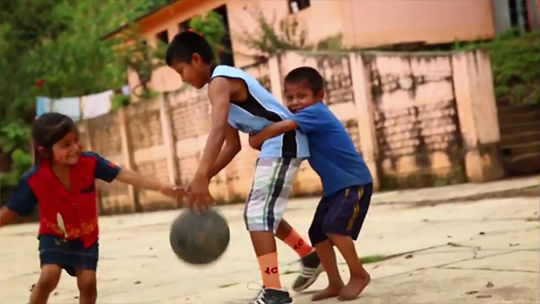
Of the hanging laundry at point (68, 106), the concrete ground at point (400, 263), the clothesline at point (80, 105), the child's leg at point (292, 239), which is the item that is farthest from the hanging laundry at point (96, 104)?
the child's leg at point (292, 239)

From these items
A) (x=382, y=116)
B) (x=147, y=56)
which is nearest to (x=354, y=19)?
(x=382, y=116)

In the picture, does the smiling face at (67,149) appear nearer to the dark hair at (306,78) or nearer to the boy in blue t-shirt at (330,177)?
the boy in blue t-shirt at (330,177)

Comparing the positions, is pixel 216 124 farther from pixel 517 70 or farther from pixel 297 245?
pixel 517 70

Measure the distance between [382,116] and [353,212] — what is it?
8168mm

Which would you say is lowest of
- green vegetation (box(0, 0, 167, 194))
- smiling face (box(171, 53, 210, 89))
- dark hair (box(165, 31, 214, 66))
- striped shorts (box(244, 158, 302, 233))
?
striped shorts (box(244, 158, 302, 233))

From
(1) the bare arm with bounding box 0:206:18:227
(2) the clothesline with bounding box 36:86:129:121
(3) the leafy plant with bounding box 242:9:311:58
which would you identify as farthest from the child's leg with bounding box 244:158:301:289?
(2) the clothesline with bounding box 36:86:129:121

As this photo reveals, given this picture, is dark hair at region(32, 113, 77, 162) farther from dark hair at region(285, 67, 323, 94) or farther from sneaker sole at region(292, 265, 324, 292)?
sneaker sole at region(292, 265, 324, 292)

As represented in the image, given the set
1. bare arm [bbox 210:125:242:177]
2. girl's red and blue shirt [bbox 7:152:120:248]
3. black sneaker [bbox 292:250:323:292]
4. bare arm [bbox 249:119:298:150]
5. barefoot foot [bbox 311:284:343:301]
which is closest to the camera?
girl's red and blue shirt [bbox 7:152:120:248]

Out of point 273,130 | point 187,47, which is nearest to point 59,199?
point 187,47

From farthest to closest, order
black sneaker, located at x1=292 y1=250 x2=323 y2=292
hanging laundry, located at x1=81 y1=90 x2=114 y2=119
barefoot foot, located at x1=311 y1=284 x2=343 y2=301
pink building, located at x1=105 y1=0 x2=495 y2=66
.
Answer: hanging laundry, located at x1=81 y1=90 x2=114 y2=119
pink building, located at x1=105 y1=0 x2=495 y2=66
black sneaker, located at x1=292 y1=250 x2=323 y2=292
barefoot foot, located at x1=311 y1=284 x2=343 y2=301

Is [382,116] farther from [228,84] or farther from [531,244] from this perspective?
[228,84]

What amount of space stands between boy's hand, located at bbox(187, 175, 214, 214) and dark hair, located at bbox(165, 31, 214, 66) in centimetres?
58

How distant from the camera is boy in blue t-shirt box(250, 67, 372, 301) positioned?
376cm

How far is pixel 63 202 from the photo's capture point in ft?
11.6
